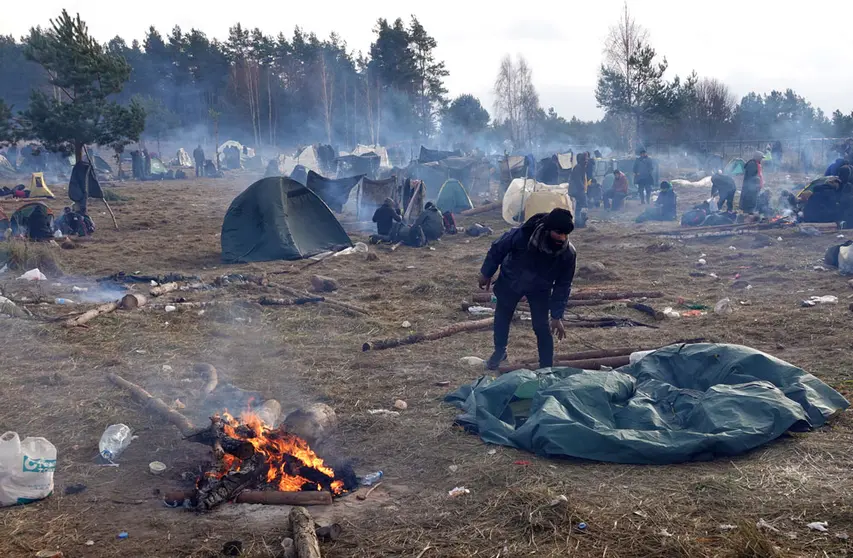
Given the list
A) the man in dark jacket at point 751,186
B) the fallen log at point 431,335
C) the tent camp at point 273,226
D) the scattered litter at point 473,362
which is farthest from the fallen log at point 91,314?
the man in dark jacket at point 751,186

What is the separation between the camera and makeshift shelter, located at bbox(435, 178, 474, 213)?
65.9ft

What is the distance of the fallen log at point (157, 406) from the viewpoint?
489 cm

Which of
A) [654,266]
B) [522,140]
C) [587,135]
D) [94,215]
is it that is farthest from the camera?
[587,135]

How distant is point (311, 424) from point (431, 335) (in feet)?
9.05

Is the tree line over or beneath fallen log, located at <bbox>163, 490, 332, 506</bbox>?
over

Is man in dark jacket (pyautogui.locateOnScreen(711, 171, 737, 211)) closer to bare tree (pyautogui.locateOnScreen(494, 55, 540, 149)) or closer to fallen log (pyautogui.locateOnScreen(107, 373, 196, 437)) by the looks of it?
fallen log (pyautogui.locateOnScreen(107, 373, 196, 437))

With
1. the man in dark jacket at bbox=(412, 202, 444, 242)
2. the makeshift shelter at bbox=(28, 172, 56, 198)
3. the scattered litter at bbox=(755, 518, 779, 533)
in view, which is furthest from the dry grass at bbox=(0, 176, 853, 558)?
the makeshift shelter at bbox=(28, 172, 56, 198)

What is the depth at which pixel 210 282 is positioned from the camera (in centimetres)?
1047

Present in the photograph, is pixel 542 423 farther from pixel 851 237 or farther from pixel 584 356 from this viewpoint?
pixel 851 237

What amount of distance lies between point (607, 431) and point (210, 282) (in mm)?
7601

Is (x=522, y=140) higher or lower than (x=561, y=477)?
higher

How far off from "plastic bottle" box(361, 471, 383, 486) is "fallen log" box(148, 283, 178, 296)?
6255 millimetres

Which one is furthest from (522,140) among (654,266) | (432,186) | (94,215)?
(654,266)

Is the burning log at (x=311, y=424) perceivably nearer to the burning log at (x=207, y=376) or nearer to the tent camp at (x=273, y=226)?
the burning log at (x=207, y=376)
